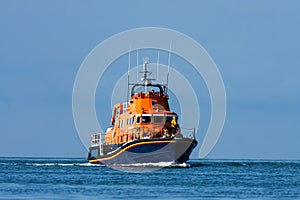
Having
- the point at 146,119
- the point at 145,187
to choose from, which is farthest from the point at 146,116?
the point at 145,187

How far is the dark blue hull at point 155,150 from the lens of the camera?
9062 cm

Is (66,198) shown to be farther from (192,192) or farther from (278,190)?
(278,190)

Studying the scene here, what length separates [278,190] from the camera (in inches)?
2719

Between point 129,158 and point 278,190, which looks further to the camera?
point 129,158

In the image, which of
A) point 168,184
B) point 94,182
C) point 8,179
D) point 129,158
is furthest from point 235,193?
point 129,158

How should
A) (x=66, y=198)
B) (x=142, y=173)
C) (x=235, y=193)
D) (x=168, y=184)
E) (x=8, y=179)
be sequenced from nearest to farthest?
(x=66, y=198)
(x=235, y=193)
(x=168, y=184)
(x=8, y=179)
(x=142, y=173)

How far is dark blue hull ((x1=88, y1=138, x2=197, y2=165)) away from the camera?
90.6 m

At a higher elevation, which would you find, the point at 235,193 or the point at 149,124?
the point at 149,124

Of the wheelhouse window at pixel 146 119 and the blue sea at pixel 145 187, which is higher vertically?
the wheelhouse window at pixel 146 119

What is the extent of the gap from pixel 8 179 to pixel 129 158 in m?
18.1

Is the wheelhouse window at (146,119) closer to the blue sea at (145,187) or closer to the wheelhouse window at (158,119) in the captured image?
the wheelhouse window at (158,119)

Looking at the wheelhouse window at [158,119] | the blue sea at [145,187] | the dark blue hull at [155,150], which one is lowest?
the blue sea at [145,187]

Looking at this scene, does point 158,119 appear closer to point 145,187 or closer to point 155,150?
point 155,150

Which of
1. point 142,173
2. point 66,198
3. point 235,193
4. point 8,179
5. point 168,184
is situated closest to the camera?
point 66,198
